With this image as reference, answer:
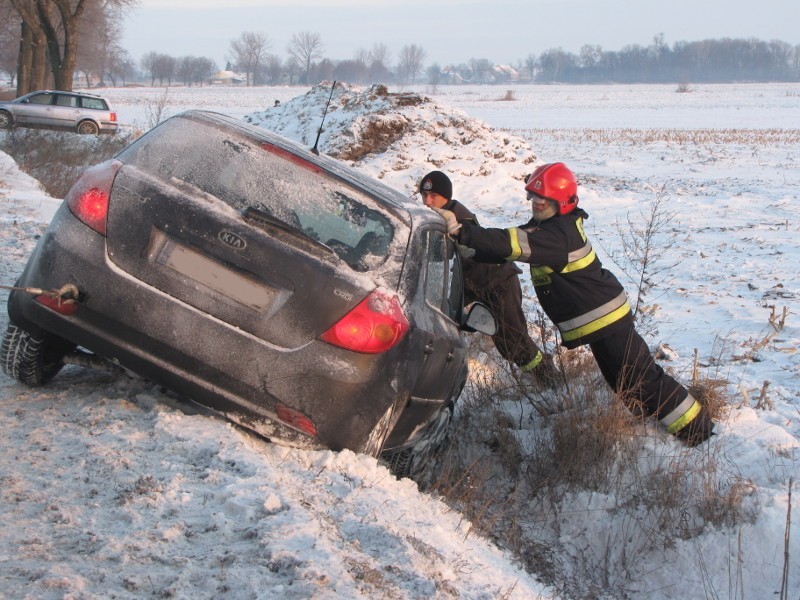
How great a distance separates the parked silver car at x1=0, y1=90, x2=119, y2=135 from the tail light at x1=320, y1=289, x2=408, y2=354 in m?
28.2

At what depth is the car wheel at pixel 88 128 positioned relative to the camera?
29.8 metres

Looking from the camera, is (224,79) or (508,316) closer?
(508,316)

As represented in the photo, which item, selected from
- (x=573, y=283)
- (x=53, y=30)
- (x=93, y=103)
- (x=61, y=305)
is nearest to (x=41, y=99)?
(x=93, y=103)

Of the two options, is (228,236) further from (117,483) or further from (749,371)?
(749,371)

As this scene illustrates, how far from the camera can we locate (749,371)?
23.4 feet

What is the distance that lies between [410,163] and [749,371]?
11.5m

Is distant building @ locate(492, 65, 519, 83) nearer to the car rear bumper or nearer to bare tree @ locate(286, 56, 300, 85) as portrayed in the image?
bare tree @ locate(286, 56, 300, 85)

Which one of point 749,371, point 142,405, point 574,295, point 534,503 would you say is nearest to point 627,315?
point 574,295

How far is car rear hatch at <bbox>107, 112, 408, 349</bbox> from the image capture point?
3529 mm

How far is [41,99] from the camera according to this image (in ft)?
96.3

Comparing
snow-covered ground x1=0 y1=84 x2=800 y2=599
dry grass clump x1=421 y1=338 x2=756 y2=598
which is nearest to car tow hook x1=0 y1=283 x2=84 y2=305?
snow-covered ground x1=0 y1=84 x2=800 y2=599

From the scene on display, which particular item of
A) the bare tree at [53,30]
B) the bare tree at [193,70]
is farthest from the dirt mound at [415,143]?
the bare tree at [193,70]

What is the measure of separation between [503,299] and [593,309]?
3.51ft

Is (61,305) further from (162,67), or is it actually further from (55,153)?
(162,67)
